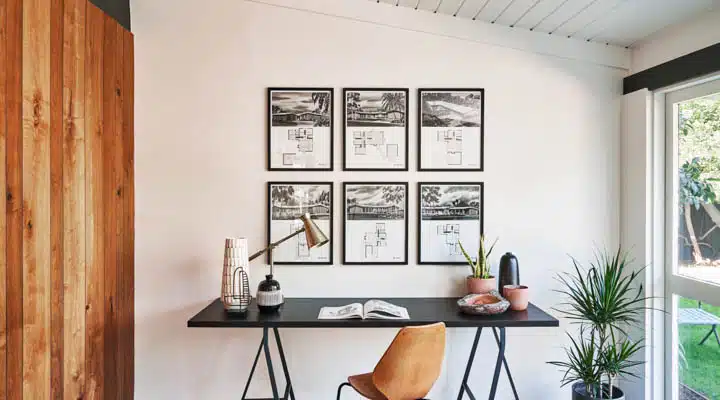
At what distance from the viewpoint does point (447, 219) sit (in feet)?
8.83

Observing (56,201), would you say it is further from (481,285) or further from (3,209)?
(481,285)

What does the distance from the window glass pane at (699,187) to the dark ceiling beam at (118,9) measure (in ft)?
10.7

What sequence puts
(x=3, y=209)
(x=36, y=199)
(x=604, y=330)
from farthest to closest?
(x=604, y=330), (x=36, y=199), (x=3, y=209)

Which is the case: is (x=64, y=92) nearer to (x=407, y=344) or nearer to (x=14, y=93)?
(x=14, y=93)

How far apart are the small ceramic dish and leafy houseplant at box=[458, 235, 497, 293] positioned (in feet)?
0.38

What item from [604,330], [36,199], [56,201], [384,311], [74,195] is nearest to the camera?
[36,199]

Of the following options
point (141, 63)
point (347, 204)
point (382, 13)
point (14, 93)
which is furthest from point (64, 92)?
point (382, 13)

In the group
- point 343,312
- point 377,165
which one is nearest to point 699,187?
point 377,165

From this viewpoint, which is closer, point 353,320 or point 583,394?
point 353,320

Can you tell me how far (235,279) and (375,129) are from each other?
121 centimetres

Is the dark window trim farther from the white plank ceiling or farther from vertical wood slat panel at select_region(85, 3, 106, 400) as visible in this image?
vertical wood slat panel at select_region(85, 3, 106, 400)

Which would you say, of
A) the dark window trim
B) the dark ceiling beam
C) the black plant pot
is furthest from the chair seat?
the dark ceiling beam

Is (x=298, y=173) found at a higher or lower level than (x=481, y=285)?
higher

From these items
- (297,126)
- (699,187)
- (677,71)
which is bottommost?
(699,187)
